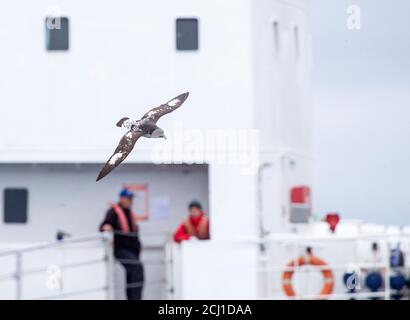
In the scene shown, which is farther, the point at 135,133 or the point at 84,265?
the point at 84,265

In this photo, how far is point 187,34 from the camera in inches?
361

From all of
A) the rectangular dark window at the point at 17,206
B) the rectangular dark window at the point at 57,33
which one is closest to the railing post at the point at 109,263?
the rectangular dark window at the point at 17,206

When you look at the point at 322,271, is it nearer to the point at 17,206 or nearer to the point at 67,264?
the point at 67,264

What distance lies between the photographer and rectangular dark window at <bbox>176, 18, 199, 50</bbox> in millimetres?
9156

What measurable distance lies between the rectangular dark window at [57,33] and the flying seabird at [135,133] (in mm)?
2598

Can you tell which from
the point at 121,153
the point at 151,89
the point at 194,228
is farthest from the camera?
the point at 194,228

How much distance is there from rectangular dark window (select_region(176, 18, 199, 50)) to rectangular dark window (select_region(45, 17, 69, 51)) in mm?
557

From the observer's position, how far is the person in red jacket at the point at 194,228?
30.1ft

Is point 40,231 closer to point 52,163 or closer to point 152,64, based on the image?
point 52,163

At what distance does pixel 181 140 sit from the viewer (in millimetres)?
8906

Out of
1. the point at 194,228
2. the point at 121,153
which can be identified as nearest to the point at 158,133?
the point at 121,153

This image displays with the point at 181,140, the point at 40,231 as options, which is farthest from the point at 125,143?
the point at 40,231

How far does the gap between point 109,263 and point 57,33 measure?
1.18 m

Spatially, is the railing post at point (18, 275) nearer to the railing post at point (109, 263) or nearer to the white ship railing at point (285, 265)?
the railing post at point (109, 263)
